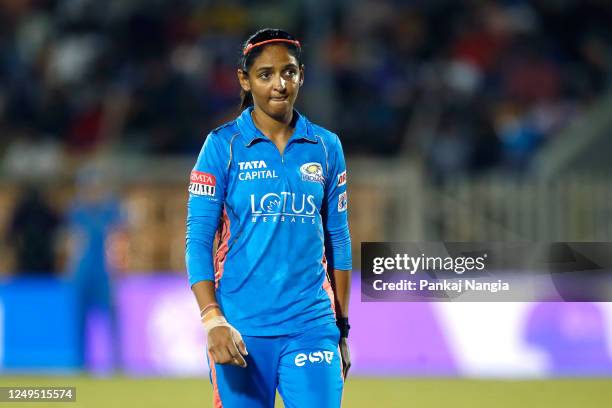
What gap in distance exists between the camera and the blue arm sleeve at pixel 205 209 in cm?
455

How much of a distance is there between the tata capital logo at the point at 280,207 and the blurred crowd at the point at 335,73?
Answer: 10.2m

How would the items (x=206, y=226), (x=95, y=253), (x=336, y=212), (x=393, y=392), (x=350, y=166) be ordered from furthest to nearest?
(x=350, y=166) < (x=95, y=253) < (x=393, y=392) < (x=336, y=212) < (x=206, y=226)

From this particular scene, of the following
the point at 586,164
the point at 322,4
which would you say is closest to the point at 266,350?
the point at 586,164

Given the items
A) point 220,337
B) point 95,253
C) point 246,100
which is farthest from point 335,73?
point 220,337

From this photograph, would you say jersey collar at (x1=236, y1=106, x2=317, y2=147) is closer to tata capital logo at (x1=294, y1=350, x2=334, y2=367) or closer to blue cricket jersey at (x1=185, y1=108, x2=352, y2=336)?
blue cricket jersey at (x1=185, y1=108, x2=352, y2=336)

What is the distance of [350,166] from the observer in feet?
46.9

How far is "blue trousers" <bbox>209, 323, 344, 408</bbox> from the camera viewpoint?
457 cm

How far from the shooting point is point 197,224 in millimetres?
4598

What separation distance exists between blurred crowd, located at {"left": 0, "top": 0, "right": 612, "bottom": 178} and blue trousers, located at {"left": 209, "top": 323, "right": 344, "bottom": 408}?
403 inches

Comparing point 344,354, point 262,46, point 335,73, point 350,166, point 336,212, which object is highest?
point 335,73

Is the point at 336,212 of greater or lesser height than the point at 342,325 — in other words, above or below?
above

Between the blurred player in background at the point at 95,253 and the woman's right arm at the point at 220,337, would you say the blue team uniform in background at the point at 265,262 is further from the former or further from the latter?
the blurred player in background at the point at 95,253

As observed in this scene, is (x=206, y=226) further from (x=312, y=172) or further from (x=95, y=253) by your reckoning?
(x=95, y=253)

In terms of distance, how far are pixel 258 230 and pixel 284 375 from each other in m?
0.54
